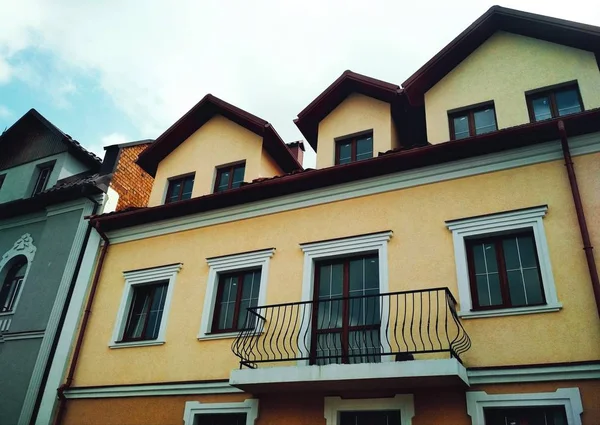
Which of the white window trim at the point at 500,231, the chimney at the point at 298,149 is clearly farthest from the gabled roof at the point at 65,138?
the white window trim at the point at 500,231

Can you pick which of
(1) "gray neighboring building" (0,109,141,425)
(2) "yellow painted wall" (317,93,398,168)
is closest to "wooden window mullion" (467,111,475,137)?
(2) "yellow painted wall" (317,93,398,168)

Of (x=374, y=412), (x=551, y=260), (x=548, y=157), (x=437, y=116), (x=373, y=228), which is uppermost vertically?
(x=437, y=116)

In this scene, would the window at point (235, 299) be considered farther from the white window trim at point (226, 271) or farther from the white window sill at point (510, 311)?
the white window sill at point (510, 311)

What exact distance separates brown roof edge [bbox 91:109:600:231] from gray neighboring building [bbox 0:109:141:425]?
112 centimetres

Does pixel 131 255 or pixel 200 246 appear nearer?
pixel 200 246

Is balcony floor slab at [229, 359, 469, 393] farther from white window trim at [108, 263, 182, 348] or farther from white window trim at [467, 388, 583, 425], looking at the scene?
white window trim at [108, 263, 182, 348]

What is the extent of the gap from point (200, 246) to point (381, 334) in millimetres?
4891

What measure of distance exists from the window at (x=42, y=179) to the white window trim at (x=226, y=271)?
7.02m

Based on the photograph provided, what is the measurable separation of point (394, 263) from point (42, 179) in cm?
1147

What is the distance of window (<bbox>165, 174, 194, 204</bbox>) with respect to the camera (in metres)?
13.3

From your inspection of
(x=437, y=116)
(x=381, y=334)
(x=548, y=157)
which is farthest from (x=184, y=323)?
(x=548, y=157)

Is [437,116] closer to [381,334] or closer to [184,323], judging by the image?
[381,334]

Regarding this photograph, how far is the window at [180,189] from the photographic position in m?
13.3

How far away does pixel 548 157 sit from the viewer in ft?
29.3
